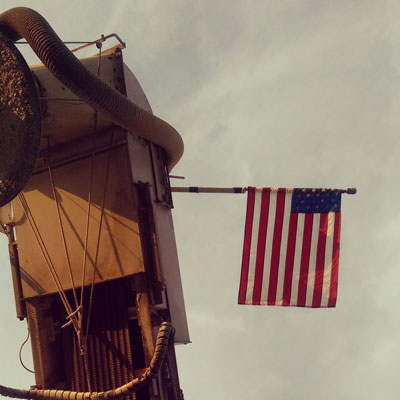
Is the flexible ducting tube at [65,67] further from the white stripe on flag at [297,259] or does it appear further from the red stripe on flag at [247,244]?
the white stripe on flag at [297,259]

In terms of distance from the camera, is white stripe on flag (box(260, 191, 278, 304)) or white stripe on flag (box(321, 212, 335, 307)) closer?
white stripe on flag (box(321, 212, 335, 307))

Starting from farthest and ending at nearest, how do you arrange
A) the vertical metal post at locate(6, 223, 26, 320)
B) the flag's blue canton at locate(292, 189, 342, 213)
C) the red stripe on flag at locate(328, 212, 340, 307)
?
the flag's blue canton at locate(292, 189, 342, 213) → the red stripe on flag at locate(328, 212, 340, 307) → the vertical metal post at locate(6, 223, 26, 320)

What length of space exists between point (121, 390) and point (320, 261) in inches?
230

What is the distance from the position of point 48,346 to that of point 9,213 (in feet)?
10.9

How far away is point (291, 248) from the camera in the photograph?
11445 mm

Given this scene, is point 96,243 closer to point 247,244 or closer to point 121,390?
point 121,390

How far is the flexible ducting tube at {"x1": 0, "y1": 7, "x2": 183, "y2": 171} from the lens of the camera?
7617 millimetres

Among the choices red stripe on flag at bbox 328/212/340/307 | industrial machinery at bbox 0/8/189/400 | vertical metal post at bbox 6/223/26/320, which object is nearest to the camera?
industrial machinery at bbox 0/8/189/400

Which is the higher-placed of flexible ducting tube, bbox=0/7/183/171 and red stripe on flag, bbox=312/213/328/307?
flexible ducting tube, bbox=0/7/183/171

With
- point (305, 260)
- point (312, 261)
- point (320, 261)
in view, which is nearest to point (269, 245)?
point (305, 260)

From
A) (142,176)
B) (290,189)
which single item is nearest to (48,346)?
(142,176)

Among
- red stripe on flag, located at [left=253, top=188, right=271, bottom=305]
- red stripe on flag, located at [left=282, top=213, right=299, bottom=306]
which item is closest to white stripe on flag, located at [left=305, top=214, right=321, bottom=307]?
red stripe on flag, located at [left=282, top=213, right=299, bottom=306]

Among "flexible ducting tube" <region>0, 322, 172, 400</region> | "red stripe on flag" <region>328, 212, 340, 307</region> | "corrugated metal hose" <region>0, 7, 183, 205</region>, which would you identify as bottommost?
"flexible ducting tube" <region>0, 322, 172, 400</region>

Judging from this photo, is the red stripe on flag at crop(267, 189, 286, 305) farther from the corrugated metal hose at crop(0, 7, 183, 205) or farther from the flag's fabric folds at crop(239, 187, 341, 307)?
the corrugated metal hose at crop(0, 7, 183, 205)
